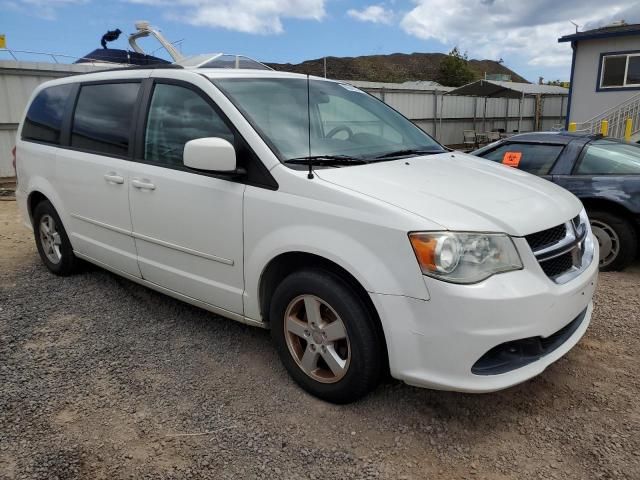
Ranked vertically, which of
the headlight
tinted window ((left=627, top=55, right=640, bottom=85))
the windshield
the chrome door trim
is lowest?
the chrome door trim

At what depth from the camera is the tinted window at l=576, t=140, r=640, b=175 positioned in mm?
5035

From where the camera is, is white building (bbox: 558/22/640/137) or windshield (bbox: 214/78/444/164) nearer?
windshield (bbox: 214/78/444/164)

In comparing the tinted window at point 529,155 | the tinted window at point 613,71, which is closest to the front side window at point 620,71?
the tinted window at point 613,71

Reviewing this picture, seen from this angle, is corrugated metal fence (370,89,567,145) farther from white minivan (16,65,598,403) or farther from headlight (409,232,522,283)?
headlight (409,232,522,283)

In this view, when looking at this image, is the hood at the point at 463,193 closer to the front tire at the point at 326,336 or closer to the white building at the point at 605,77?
the front tire at the point at 326,336

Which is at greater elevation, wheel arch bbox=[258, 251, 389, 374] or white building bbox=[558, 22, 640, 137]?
white building bbox=[558, 22, 640, 137]

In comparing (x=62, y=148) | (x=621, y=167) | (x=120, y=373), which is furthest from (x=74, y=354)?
(x=621, y=167)

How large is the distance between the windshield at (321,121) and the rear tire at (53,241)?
2360mm

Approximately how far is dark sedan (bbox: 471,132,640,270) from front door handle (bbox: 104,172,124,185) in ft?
13.5

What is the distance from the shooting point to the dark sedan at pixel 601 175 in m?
4.86

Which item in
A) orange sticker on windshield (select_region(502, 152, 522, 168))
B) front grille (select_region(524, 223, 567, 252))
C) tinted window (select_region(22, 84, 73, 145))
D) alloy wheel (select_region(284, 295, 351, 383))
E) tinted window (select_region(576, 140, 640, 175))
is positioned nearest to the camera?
front grille (select_region(524, 223, 567, 252))

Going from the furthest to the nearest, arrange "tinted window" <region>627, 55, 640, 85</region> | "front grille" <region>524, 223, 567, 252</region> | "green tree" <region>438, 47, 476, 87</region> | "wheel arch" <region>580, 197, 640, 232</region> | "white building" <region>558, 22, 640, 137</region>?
"green tree" <region>438, 47, 476, 87</region> → "tinted window" <region>627, 55, 640, 85</region> → "white building" <region>558, 22, 640, 137</region> → "wheel arch" <region>580, 197, 640, 232</region> → "front grille" <region>524, 223, 567, 252</region>

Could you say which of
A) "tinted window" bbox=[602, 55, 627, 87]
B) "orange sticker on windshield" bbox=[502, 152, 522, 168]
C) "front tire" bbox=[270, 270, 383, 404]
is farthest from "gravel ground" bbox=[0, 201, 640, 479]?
"tinted window" bbox=[602, 55, 627, 87]

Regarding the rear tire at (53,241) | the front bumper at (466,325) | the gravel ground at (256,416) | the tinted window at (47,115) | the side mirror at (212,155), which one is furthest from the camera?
the rear tire at (53,241)
